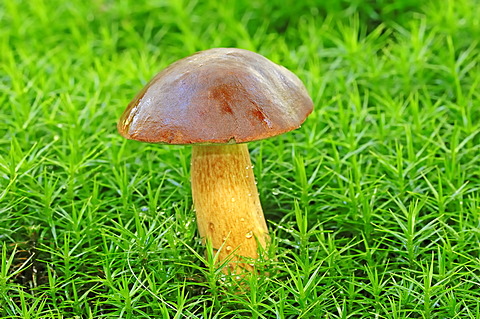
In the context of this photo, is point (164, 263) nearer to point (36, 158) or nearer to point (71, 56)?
point (36, 158)

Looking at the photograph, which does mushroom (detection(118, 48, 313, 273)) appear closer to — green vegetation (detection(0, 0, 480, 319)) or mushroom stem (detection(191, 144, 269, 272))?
mushroom stem (detection(191, 144, 269, 272))

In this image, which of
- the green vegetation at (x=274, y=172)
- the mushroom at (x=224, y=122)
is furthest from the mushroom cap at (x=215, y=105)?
the green vegetation at (x=274, y=172)

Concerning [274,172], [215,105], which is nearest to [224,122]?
[215,105]

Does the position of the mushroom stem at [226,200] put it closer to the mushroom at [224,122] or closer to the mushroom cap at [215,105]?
the mushroom at [224,122]

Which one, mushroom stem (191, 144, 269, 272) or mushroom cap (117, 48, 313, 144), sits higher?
mushroom cap (117, 48, 313, 144)

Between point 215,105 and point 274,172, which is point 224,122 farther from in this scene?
point 274,172

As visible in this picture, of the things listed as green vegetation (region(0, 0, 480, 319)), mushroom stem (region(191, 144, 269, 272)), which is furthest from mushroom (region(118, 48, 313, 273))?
green vegetation (region(0, 0, 480, 319))

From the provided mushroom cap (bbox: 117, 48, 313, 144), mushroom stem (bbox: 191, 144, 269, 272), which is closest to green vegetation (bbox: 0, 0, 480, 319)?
mushroom stem (bbox: 191, 144, 269, 272)

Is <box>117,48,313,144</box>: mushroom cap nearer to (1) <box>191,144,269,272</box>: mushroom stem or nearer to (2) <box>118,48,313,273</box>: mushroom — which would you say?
(2) <box>118,48,313,273</box>: mushroom

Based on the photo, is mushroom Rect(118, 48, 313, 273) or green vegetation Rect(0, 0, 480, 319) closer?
mushroom Rect(118, 48, 313, 273)
